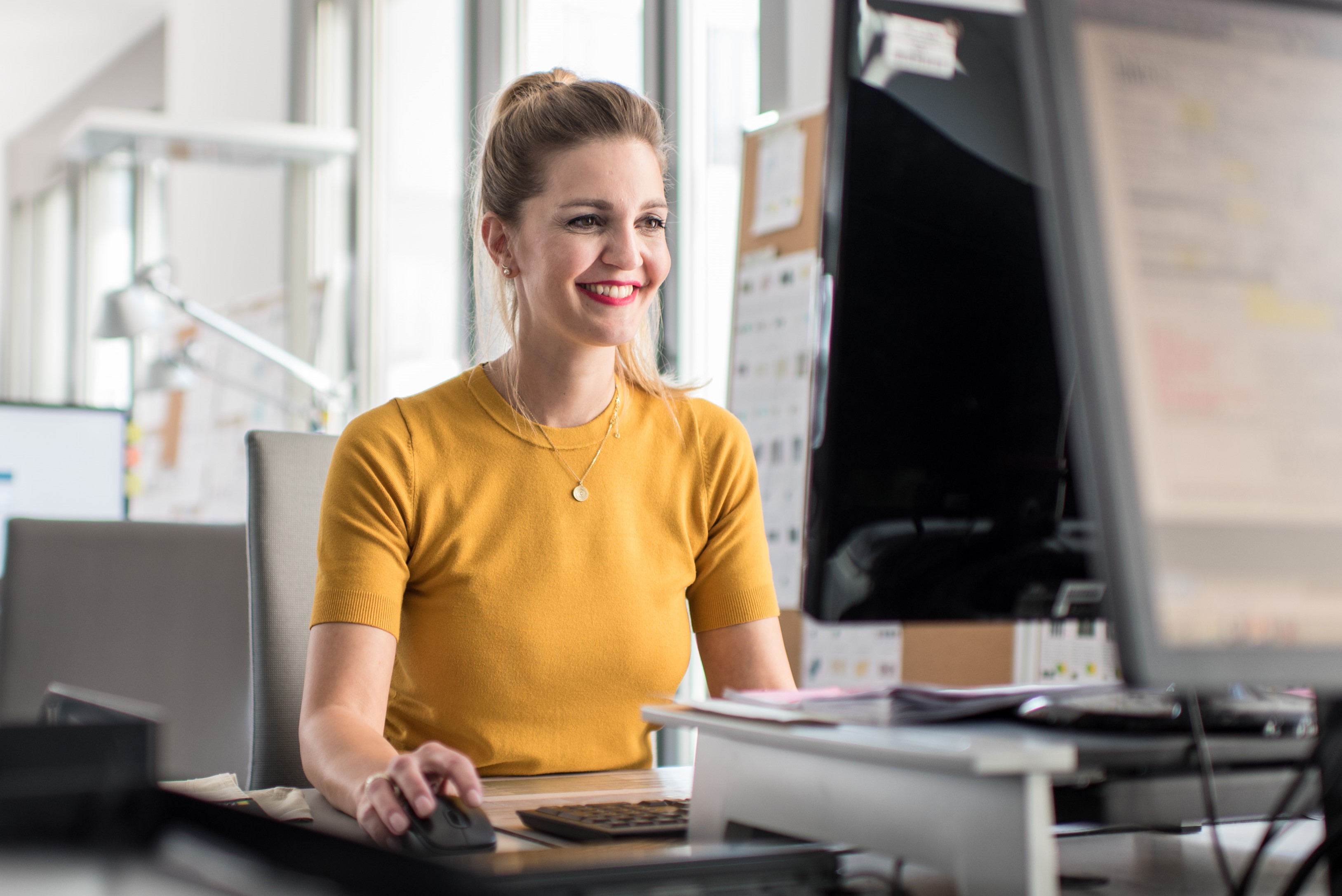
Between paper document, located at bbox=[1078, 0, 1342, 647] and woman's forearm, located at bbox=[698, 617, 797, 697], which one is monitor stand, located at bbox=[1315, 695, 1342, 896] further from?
woman's forearm, located at bbox=[698, 617, 797, 697]

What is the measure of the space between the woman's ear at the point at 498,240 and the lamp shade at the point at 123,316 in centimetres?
233

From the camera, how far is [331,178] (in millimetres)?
4605

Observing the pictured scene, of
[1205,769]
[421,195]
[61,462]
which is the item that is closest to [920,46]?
[1205,769]

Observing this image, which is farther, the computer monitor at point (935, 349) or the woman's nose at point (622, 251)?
the woman's nose at point (622, 251)

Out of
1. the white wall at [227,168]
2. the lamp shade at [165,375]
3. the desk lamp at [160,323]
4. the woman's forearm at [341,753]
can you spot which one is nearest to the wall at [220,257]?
the white wall at [227,168]

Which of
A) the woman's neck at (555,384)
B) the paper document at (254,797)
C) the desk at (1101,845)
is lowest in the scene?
the desk at (1101,845)

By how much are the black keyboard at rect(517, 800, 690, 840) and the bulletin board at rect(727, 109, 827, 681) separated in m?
1.48

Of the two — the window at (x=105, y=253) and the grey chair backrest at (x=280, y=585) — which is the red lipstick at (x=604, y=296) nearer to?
the grey chair backrest at (x=280, y=585)

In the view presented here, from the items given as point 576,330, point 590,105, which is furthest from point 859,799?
point 590,105

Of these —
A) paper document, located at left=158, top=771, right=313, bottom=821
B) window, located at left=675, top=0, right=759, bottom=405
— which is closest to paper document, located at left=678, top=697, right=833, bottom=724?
paper document, located at left=158, top=771, right=313, bottom=821

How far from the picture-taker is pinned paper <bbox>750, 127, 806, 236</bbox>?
232 centimetres

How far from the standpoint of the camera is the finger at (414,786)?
68 cm

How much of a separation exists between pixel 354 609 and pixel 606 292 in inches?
16.4

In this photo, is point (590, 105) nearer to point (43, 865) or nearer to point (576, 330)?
point (576, 330)
